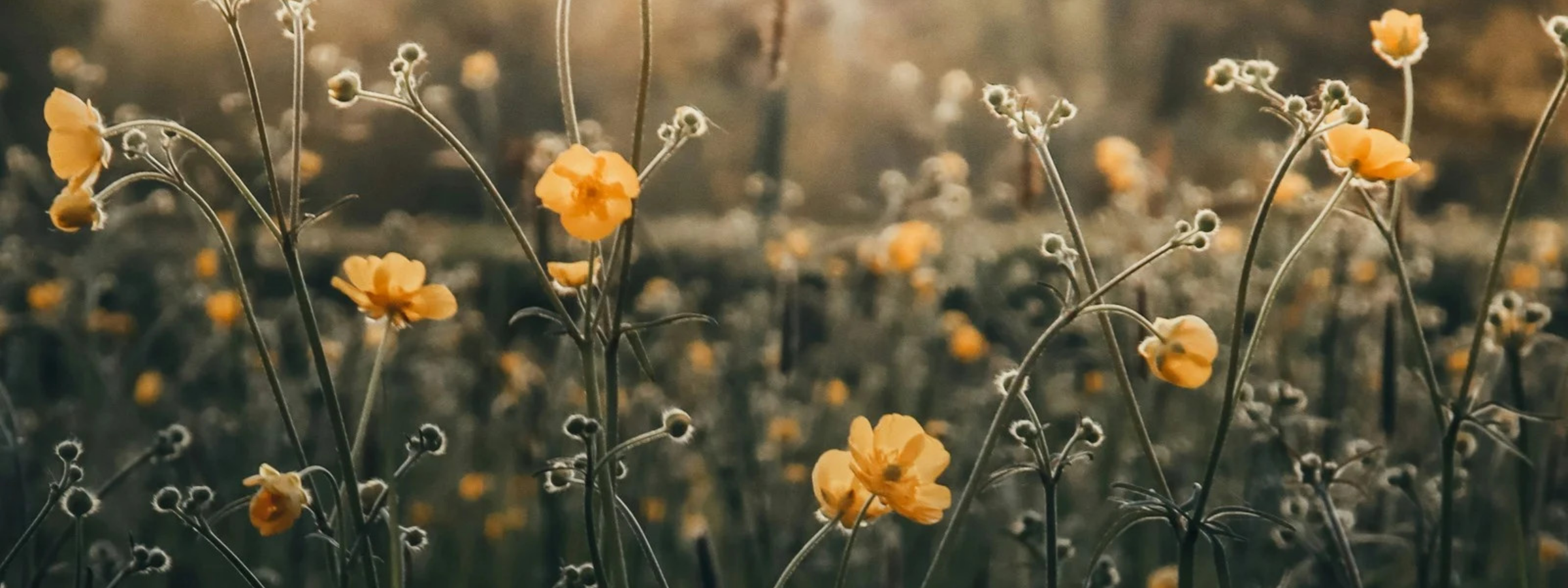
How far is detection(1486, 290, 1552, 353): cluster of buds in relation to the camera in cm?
152

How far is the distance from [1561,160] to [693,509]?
439 inches

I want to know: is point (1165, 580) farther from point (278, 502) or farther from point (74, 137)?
point (74, 137)

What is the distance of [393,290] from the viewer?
1.24 metres

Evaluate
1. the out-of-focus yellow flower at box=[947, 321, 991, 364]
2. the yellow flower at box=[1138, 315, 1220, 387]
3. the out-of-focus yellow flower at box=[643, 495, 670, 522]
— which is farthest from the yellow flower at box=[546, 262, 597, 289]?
the out-of-focus yellow flower at box=[947, 321, 991, 364]

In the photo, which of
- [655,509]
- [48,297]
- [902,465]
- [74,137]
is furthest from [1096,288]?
[48,297]

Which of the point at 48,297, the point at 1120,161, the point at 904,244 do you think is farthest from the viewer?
the point at 48,297

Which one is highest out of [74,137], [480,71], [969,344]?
[480,71]

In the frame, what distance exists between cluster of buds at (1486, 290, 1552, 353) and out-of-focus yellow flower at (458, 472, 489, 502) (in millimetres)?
2264

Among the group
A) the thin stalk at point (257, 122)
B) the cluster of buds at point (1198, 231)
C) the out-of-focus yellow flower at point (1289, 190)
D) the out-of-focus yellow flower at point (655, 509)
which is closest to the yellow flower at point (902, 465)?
the cluster of buds at point (1198, 231)

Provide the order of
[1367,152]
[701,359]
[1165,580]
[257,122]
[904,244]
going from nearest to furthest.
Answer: [257,122] < [1367,152] < [1165,580] < [904,244] < [701,359]

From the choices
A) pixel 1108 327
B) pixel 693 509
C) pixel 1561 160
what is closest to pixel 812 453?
pixel 693 509

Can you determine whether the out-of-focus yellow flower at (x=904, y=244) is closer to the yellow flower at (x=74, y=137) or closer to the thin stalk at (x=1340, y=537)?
the thin stalk at (x=1340, y=537)

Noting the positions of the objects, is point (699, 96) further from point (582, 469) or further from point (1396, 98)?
point (582, 469)

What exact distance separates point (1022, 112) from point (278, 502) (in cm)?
76
